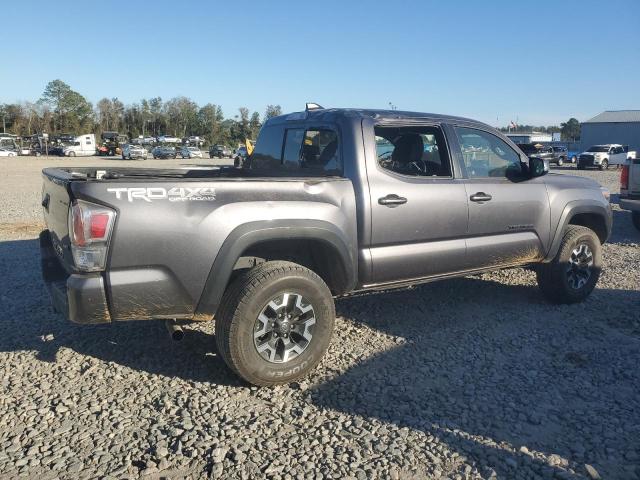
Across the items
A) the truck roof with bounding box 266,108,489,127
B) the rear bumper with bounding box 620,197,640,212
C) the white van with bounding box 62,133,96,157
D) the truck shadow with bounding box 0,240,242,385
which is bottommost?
the truck shadow with bounding box 0,240,242,385

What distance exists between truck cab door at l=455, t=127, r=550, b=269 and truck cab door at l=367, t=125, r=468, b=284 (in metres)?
0.17

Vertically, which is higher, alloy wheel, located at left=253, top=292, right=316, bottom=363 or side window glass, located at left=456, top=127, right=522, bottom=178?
side window glass, located at left=456, top=127, right=522, bottom=178

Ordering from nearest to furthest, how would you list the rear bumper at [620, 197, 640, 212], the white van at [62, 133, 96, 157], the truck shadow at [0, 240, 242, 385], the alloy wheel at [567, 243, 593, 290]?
1. the truck shadow at [0, 240, 242, 385]
2. the alloy wheel at [567, 243, 593, 290]
3. the rear bumper at [620, 197, 640, 212]
4. the white van at [62, 133, 96, 157]

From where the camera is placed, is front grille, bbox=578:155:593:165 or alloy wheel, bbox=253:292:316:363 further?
front grille, bbox=578:155:593:165

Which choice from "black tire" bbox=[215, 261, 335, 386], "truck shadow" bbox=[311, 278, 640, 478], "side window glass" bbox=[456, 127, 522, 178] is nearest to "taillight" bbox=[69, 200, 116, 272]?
"black tire" bbox=[215, 261, 335, 386]

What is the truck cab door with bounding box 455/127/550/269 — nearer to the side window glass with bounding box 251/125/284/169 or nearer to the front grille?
the side window glass with bounding box 251/125/284/169

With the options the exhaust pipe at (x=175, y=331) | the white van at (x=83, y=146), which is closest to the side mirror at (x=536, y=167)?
the exhaust pipe at (x=175, y=331)

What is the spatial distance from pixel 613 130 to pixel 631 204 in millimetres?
57001

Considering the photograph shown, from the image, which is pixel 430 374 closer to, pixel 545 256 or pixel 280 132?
pixel 545 256

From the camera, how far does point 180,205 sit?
3.35m

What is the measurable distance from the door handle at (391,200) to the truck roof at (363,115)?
0.68m

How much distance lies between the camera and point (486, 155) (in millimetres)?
5152

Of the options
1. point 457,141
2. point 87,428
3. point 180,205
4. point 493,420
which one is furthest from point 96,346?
point 457,141

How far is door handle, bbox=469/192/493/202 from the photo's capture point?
189 inches
